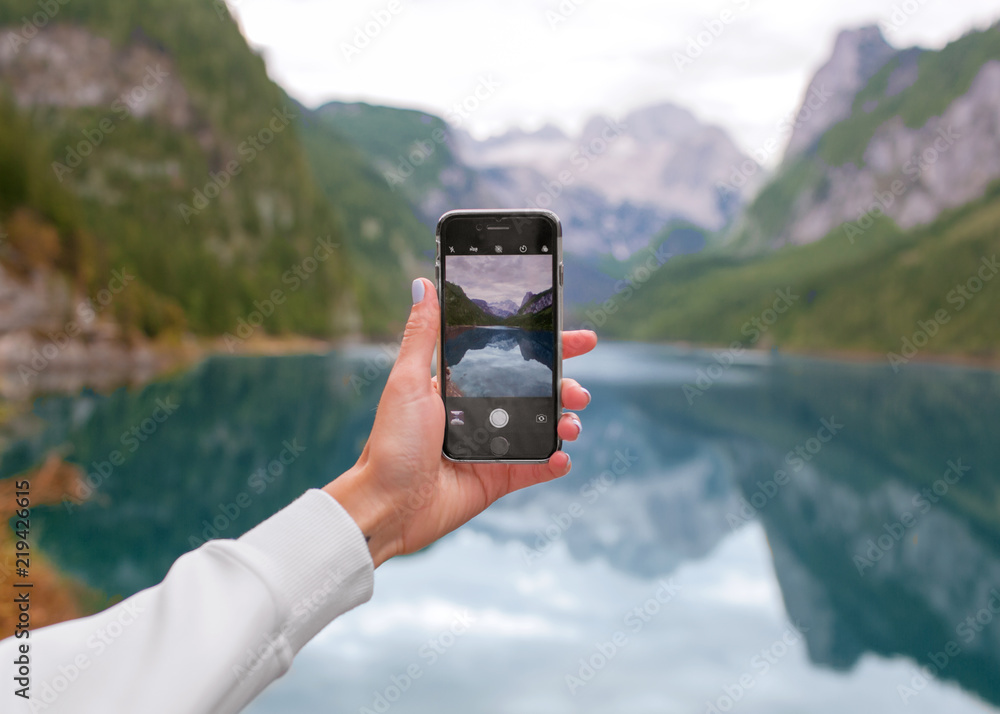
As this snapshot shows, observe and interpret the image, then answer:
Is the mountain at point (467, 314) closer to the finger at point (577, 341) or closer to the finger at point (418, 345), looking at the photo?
the finger at point (577, 341)

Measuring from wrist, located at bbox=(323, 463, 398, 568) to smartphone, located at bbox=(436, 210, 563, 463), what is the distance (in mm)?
1058

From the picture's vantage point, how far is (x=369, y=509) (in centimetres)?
260

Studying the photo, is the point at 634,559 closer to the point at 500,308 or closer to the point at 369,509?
the point at 500,308

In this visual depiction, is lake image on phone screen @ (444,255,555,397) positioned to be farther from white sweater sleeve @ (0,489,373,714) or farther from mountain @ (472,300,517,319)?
white sweater sleeve @ (0,489,373,714)

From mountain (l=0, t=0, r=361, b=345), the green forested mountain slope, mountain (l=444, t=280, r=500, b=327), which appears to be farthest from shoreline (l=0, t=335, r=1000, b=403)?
mountain (l=444, t=280, r=500, b=327)

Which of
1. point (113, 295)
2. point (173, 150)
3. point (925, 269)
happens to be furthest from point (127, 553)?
point (925, 269)

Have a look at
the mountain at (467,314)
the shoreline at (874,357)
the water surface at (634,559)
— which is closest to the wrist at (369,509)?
the mountain at (467,314)

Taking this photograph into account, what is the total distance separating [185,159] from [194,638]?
124m

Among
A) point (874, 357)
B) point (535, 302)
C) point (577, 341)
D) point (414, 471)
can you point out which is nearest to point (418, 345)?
point (414, 471)

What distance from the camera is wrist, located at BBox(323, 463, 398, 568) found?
8.43 ft

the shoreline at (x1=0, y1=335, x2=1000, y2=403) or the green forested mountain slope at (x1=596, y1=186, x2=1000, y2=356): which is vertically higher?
the shoreline at (x1=0, y1=335, x2=1000, y2=403)

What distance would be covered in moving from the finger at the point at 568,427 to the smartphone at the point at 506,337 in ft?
0.15

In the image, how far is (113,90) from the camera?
111688 mm

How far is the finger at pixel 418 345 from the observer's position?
3.06m
